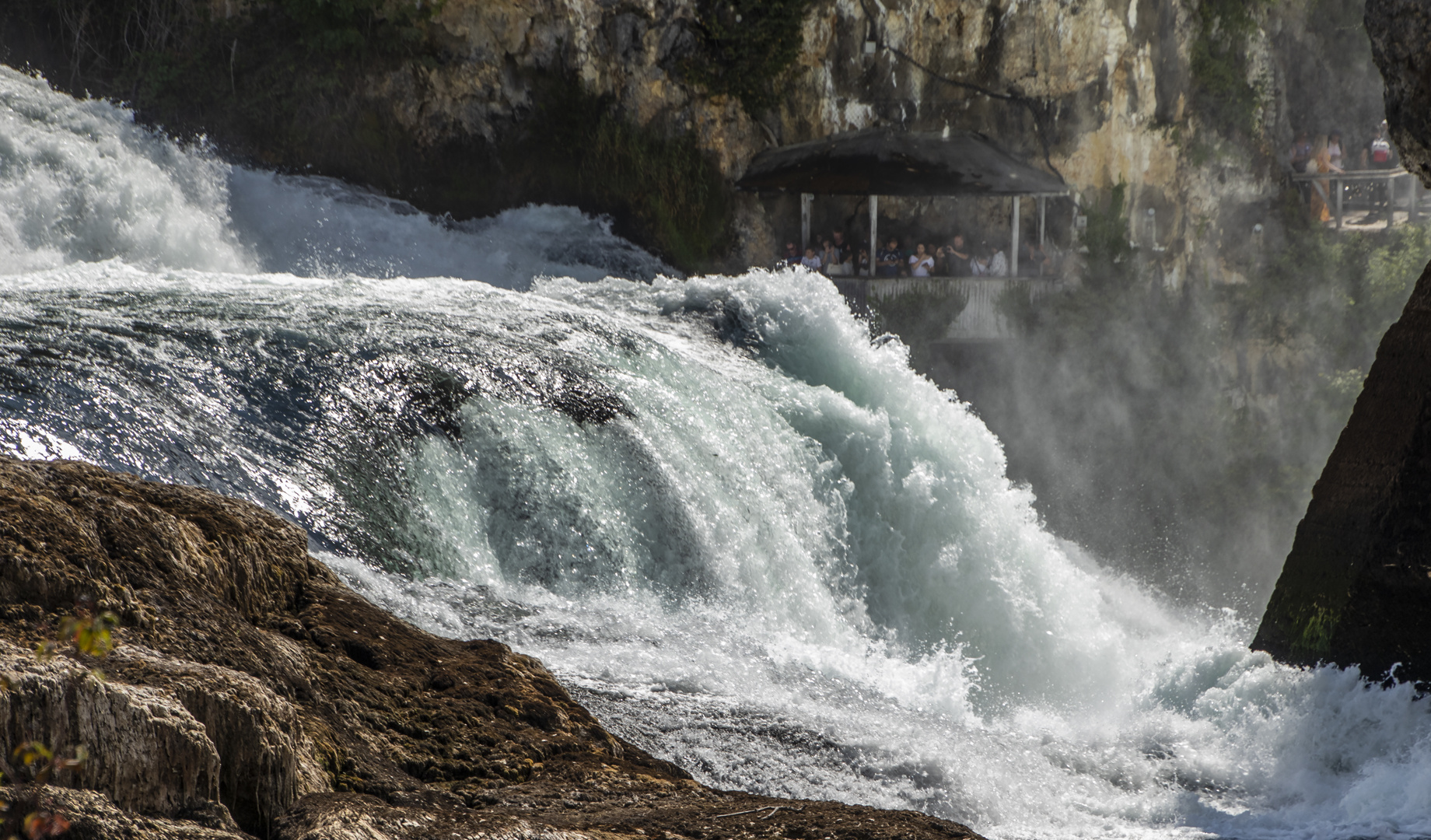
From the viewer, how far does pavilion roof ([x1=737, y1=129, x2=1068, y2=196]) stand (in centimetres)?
1723

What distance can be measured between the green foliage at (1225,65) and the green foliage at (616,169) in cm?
1039

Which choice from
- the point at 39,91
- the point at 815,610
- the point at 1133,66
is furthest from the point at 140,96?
the point at 1133,66

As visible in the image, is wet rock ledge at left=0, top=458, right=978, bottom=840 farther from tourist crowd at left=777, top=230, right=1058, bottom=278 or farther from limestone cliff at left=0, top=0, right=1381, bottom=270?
limestone cliff at left=0, top=0, right=1381, bottom=270

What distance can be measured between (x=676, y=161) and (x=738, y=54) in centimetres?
196

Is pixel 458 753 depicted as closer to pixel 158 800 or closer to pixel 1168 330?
pixel 158 800

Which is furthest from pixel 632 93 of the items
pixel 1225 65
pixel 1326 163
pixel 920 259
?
pixel 1326 163

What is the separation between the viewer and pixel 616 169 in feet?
60.6

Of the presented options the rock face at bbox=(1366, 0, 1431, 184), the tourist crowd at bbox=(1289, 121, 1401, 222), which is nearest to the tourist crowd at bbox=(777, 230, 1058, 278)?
the tourist crowd at bbox=(1289, 121, 1401, 222)

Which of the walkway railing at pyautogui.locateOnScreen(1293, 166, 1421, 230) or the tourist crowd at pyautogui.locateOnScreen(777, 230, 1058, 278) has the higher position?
the walkway railing at pyautogui.locateOnScreen(1293, 166, 1421, 230)

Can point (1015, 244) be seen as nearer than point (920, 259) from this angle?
No

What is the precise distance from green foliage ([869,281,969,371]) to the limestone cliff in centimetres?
258

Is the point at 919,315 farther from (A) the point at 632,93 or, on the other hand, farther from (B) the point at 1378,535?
(B) the point at 1378,535

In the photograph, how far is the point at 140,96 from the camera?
1783cm

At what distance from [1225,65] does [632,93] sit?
11745 millimetres
